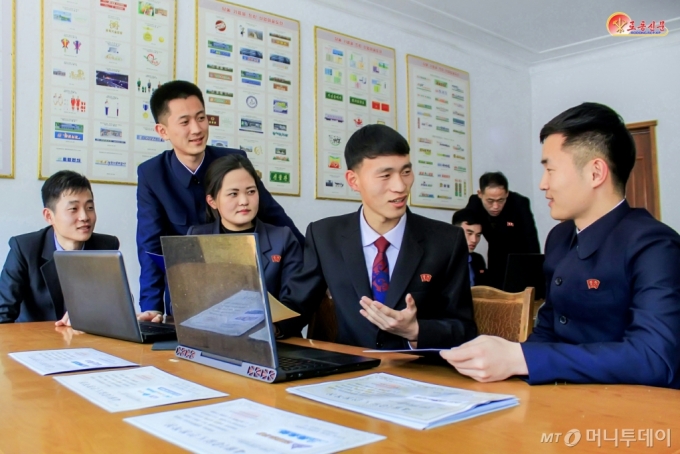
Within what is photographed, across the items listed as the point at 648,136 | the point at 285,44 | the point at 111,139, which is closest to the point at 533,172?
the point at 648,136

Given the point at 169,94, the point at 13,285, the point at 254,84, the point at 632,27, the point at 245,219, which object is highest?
the point at 632,27

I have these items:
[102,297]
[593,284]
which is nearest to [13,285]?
[102,297]

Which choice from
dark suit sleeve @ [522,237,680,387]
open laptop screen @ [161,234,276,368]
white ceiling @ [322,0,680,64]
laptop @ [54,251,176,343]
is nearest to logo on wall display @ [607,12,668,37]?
white ceiling @ [322,0,680,64]

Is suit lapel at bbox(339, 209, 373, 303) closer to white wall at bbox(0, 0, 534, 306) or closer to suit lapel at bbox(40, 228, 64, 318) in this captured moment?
suit lapel at bbox(40, 228, 64, 318)

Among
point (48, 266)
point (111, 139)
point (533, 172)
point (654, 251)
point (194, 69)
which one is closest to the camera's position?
point (654, 251)

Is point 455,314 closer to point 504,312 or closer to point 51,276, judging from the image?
point 504,312

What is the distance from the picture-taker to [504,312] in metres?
1.52

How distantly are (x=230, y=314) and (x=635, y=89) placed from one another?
16.8 feet

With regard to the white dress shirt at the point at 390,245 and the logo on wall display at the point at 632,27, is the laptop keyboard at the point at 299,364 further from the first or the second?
the logo on wall display at the point at 632,27

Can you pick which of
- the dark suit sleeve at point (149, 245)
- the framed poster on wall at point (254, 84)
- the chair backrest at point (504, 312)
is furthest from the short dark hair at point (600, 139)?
the framed poster on wall at point (254, 84)

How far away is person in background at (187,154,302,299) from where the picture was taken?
76.2 inches

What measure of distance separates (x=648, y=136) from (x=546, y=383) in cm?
481

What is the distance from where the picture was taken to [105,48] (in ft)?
9.98

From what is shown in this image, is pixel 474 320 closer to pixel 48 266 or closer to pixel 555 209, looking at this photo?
pixel 555 209
